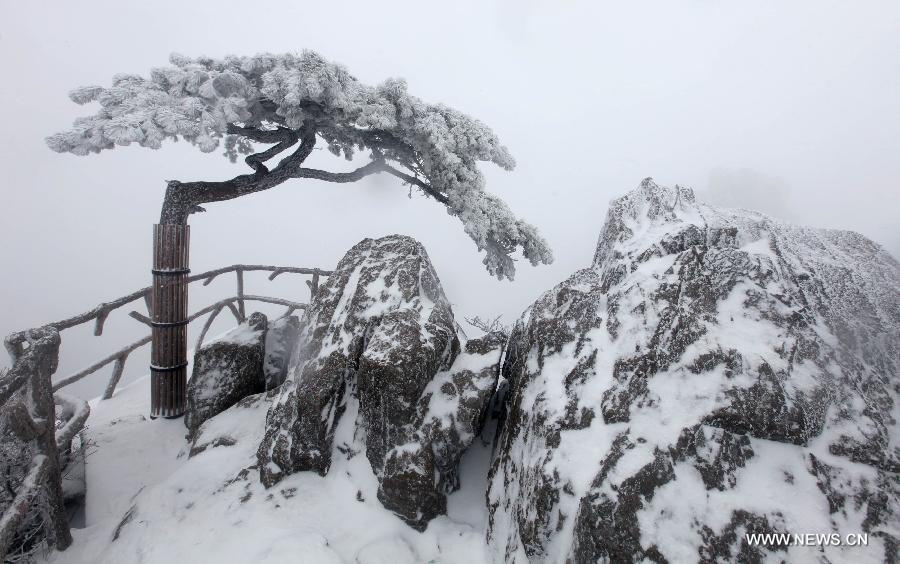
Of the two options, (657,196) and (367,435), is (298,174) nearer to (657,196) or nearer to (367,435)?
(367,435)

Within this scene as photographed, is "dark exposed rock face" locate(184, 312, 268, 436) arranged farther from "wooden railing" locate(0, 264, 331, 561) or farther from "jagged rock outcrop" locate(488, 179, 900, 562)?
"jagged rock outcrop" locate(488, 179, 900, 562)

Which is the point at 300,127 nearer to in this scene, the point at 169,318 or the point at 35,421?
the point at 169,318

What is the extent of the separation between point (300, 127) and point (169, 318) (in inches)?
129

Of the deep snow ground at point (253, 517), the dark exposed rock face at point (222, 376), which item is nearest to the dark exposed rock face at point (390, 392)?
the deep snow ground at point (253, 517)

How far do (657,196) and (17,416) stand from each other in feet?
19.8

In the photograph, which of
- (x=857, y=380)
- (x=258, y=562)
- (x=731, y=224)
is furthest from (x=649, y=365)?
(x=258, y=562)

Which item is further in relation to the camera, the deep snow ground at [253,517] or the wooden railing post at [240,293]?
the wooden railing post at [240,293]

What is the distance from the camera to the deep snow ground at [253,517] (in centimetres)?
337

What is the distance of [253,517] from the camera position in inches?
145

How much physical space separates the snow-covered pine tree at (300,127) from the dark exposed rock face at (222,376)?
6.58ft

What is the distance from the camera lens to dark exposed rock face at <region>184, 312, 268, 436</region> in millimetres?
5492

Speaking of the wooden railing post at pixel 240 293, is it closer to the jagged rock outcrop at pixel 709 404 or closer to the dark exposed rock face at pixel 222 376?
the dark exposed rock face at pixel 222 376

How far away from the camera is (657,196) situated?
439 centimetres

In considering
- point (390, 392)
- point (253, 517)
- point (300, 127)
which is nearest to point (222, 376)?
point (253, 517)
